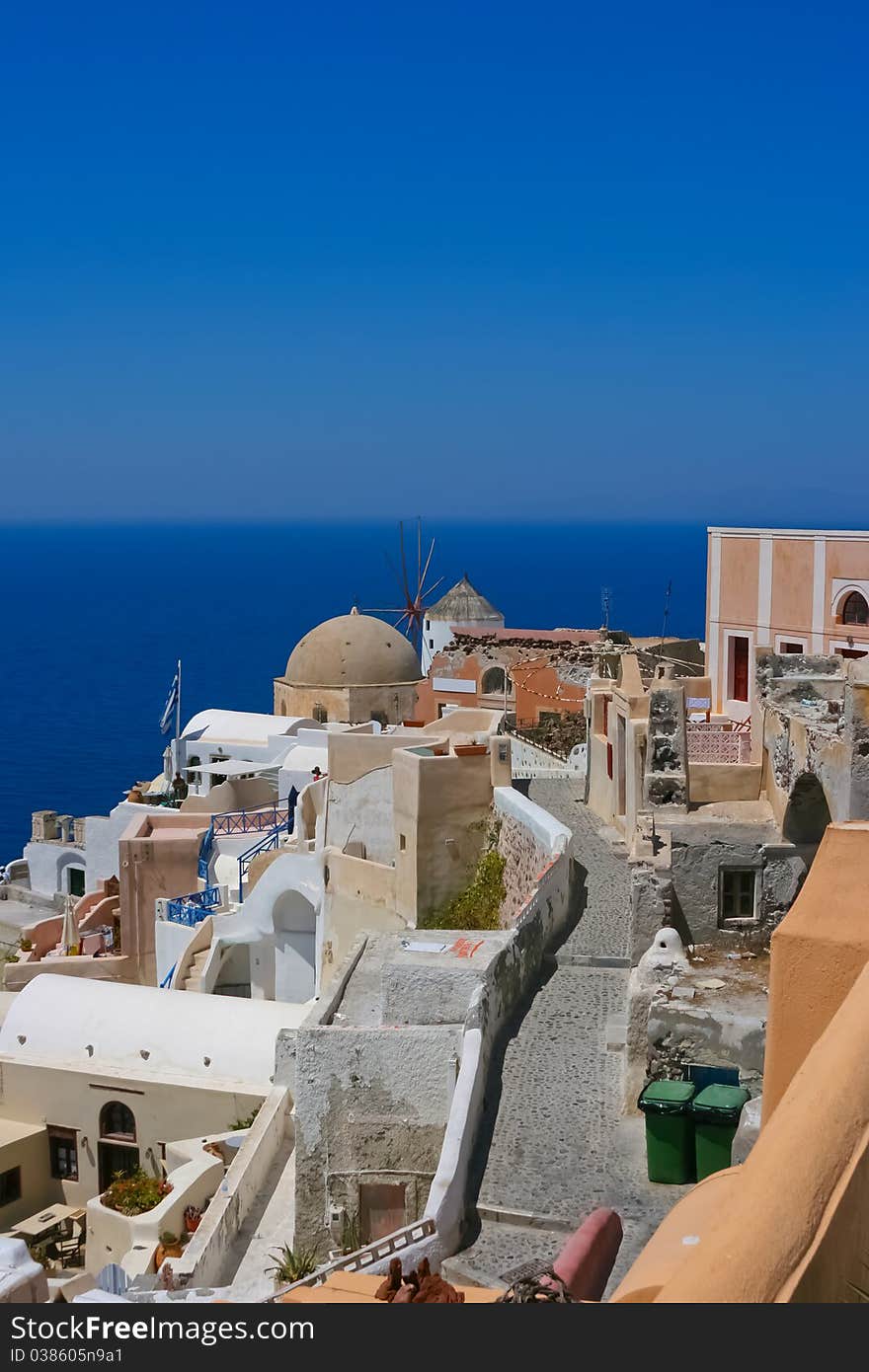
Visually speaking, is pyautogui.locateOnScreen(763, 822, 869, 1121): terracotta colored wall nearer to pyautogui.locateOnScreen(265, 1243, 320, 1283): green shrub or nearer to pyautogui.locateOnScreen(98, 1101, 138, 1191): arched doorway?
pyautogui.locateOnScreen(265, 1243, 320, 1283): green shrub

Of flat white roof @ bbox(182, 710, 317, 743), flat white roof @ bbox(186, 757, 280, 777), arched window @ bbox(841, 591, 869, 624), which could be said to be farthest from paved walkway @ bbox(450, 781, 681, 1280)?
flat white roof @ bbox(182, 710, 317, 743)

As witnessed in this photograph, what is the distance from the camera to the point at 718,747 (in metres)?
18.3

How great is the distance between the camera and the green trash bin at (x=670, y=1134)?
9883 millimetres

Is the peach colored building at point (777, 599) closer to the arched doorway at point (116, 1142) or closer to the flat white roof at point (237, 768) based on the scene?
the arched doorway at point (116, 1142)

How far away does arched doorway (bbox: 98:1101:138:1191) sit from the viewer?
19438 millimetres

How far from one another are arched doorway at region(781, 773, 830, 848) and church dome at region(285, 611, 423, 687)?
1003 inches

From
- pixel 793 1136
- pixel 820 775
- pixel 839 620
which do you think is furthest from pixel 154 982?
pixel 793 1136

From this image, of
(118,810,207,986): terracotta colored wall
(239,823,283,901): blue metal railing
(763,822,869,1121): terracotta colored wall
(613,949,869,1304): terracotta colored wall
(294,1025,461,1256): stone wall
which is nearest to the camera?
(613,949,869,1304): terracotta colored wall

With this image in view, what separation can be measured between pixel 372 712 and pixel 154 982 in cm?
1360

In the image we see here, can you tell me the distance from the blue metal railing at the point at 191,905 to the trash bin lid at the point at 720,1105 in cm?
1695

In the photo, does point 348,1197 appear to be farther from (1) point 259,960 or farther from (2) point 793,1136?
(1) point 259,960

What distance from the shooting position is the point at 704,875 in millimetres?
14297

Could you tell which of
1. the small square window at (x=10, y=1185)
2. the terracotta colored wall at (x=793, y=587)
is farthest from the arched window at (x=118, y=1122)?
the terracotta colored wall at (x=793, y=587)

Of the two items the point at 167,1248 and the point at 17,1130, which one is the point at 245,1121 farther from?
the point at 17,1130
